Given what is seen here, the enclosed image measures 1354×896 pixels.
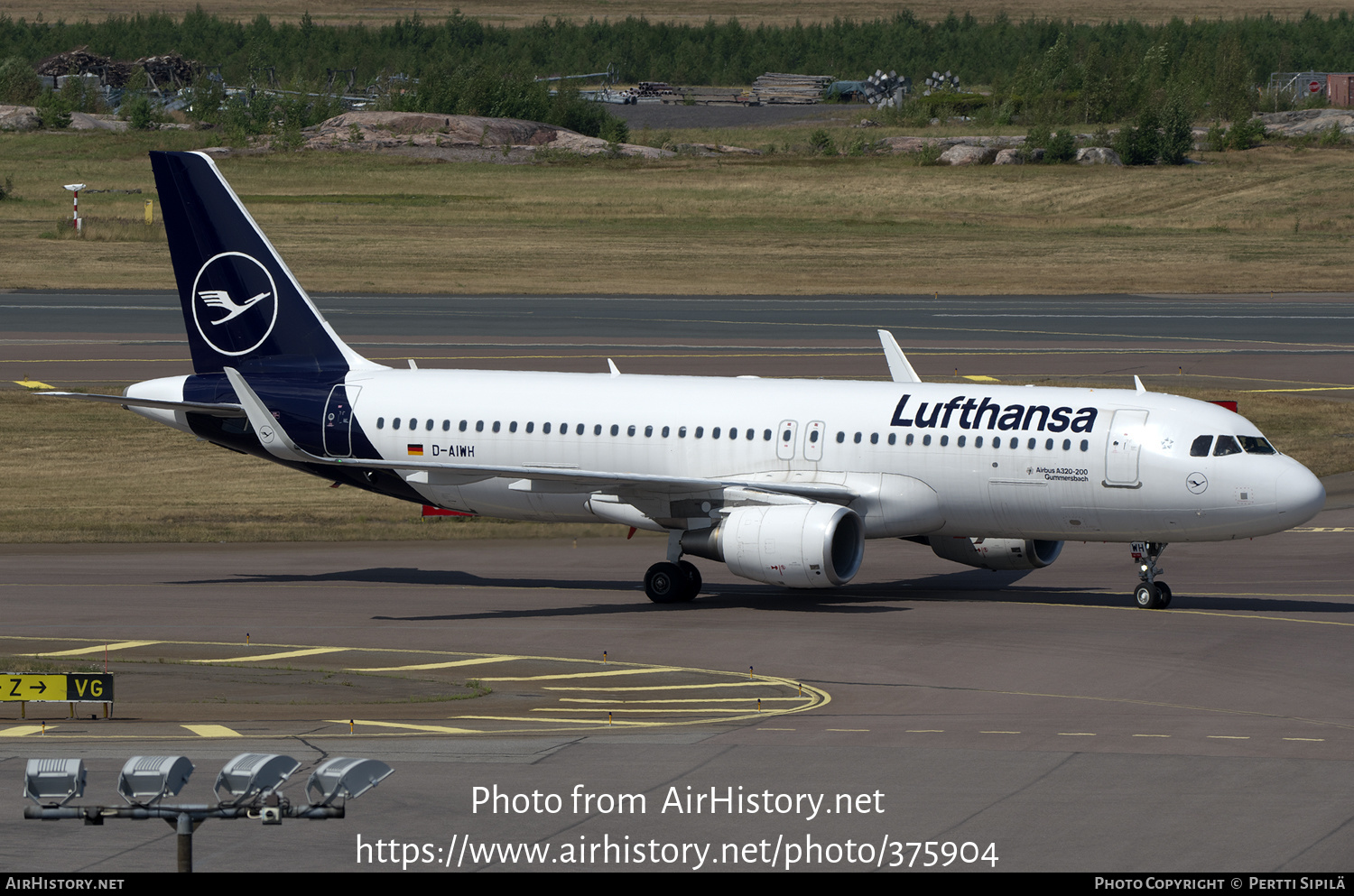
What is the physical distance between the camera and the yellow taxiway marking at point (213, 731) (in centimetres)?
2706

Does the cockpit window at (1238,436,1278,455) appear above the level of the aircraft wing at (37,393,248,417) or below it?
above

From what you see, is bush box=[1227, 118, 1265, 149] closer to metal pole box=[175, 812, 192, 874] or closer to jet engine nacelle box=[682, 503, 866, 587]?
jet engine nacelle box=[682, 503, 866, 587]

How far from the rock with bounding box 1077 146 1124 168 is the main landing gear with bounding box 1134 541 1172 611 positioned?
12844 centimetres

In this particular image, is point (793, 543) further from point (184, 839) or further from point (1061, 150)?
point (1061, 150)

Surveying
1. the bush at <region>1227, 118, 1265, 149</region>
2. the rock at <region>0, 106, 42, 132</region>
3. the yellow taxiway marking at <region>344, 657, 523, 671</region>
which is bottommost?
the yellow taxiway marking at <region>344, 657, 523, 671</region>

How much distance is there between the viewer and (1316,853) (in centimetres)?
2077

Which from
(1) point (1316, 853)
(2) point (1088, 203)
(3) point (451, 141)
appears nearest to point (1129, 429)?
(1) point (1316, 853)

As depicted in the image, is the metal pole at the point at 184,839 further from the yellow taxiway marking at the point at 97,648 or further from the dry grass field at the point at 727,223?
the dry grass field at the point at 727,223

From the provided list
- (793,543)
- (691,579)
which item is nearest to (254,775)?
(793,543)

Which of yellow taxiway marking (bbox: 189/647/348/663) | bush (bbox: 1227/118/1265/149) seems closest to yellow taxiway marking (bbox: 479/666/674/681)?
yellow taxiway marking (bbox: 189/647/348/663)

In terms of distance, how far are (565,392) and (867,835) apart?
72.8ft

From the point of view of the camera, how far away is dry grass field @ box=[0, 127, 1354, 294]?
110125mm

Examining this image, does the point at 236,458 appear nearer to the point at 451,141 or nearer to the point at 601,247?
the point at 601,247

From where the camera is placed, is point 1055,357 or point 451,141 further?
point 451,141
